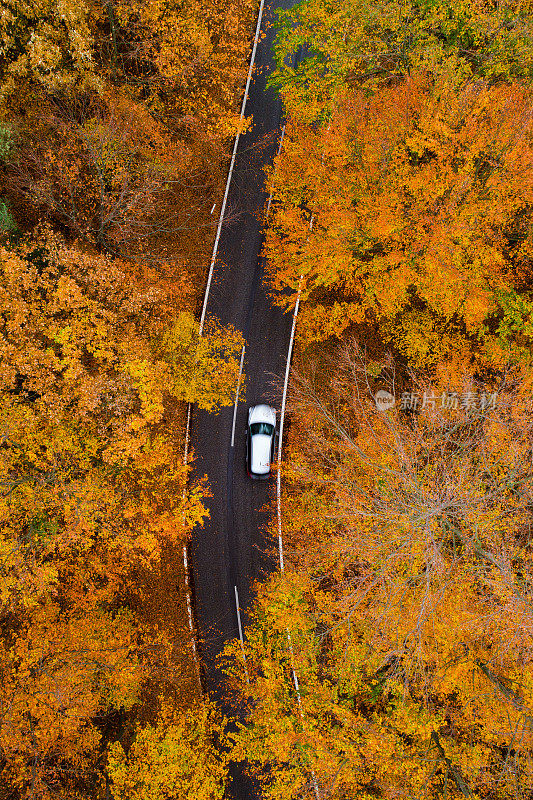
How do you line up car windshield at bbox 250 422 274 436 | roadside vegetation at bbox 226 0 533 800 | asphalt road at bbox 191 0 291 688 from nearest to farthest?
roadside vegetation at bbox 226 0 533 800 < car windshield at bbox 250 422 274 436 < asphalt road at bbox 191 0 291 688

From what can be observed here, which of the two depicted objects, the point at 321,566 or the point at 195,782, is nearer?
the point at 195,782

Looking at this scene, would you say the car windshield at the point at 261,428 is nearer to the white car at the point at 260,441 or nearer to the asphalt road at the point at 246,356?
the white car at the point at 260,441

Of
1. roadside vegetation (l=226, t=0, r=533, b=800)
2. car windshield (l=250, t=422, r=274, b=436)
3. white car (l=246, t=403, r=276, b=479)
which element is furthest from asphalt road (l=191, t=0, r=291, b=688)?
roadside vegetation (l=226, t=0, r=533, b=800)

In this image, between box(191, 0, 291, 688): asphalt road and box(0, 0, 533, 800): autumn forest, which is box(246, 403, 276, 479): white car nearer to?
box(191, 0, 291, 688): asphalt road

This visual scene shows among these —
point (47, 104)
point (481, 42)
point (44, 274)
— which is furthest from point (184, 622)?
point (481, 42)

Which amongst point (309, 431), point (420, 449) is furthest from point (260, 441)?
point (420, 449)

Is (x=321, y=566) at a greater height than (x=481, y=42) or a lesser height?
lesser

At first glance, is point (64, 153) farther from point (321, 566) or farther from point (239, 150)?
point (321, 566)
